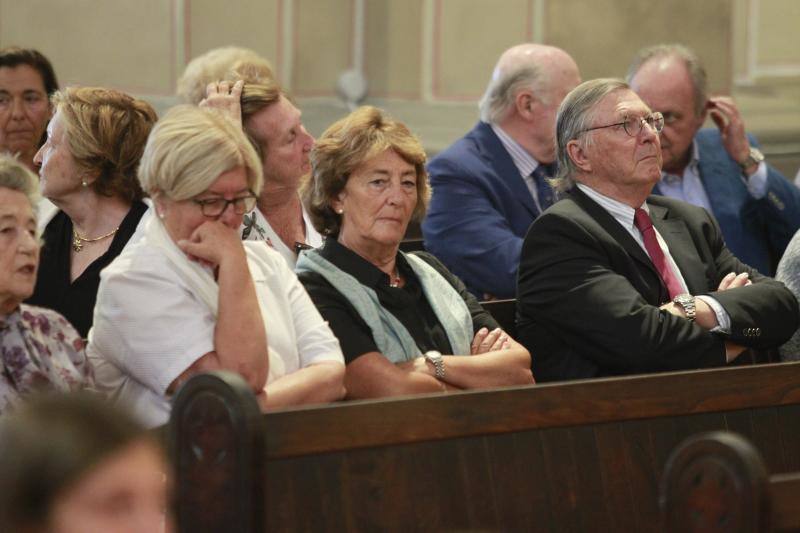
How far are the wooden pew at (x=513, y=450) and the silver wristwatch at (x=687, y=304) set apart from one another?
0.49 m

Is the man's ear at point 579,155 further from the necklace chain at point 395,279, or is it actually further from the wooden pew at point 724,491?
the wooden pew at point 724,491

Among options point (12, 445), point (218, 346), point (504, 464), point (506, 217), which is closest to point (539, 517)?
point (504, 464)

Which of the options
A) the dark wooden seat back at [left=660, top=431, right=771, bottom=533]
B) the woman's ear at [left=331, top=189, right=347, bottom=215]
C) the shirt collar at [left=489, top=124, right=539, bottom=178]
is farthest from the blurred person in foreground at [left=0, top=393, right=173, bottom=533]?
the shirt collar at [left=489, top=124, right=539, bottom=178]

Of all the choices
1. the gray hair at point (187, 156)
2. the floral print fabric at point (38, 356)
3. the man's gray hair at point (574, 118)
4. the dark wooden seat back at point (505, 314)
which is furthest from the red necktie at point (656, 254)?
the floral print fabric at point (38, 356)

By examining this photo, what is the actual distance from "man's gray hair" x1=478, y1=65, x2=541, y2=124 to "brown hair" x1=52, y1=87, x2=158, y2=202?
63.7 inches

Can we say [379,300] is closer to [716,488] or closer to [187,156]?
[187,156]

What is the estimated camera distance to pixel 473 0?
7016mm

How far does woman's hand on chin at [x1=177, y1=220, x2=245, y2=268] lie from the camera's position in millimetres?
3047

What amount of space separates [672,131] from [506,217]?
0.87 m

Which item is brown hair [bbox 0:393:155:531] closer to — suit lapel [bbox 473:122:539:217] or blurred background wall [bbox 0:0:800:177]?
suit lapel [bbox 473:122:539:217]

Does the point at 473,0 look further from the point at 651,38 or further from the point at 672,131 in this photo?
the point at 672,131

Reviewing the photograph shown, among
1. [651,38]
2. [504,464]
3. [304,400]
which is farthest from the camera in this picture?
[651,38]

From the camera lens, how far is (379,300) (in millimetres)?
3496

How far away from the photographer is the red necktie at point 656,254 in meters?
3.87
